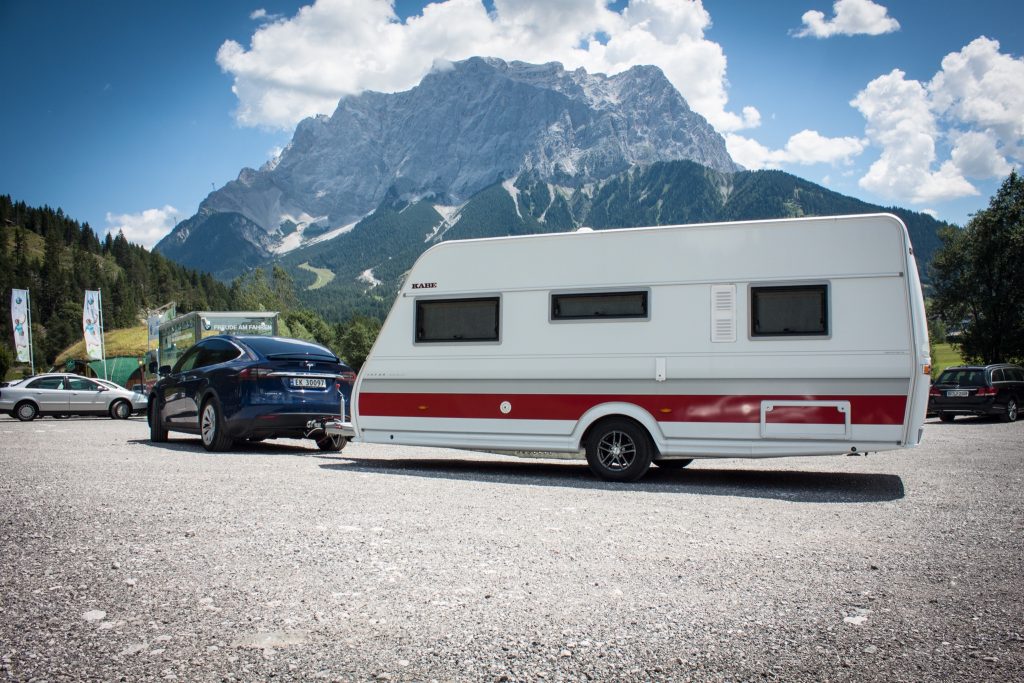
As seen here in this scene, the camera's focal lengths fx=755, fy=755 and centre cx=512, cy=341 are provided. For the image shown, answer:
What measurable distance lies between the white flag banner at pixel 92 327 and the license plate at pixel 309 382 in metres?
36.4

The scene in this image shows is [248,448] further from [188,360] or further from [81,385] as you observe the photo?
[81,385]

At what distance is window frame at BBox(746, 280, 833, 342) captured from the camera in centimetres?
819

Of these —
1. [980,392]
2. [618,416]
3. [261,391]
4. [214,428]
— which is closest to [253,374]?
[261,391]

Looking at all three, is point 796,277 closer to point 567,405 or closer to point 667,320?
point 667,320

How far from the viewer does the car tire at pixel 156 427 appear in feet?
42.4

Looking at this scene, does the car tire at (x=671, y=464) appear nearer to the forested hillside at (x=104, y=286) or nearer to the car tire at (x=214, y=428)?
the car tire at (x=214, y=428)

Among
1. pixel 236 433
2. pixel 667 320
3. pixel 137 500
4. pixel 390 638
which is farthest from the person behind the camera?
pixel 236 433

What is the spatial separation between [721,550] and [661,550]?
413 mm

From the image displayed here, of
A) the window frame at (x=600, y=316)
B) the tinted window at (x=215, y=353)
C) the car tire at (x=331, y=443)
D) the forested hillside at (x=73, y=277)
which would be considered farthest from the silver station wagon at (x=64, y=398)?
the forested hillside at (x=73, y=277)

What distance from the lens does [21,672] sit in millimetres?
3006

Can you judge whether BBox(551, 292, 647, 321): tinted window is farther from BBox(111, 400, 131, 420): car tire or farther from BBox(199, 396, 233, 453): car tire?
BBox(111, 400, 131, 420): car tire

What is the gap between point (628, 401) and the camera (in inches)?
346

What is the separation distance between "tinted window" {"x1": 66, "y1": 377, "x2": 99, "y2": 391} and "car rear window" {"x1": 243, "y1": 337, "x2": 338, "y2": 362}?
15220mm

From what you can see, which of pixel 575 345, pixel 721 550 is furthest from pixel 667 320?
pixel 721 550
